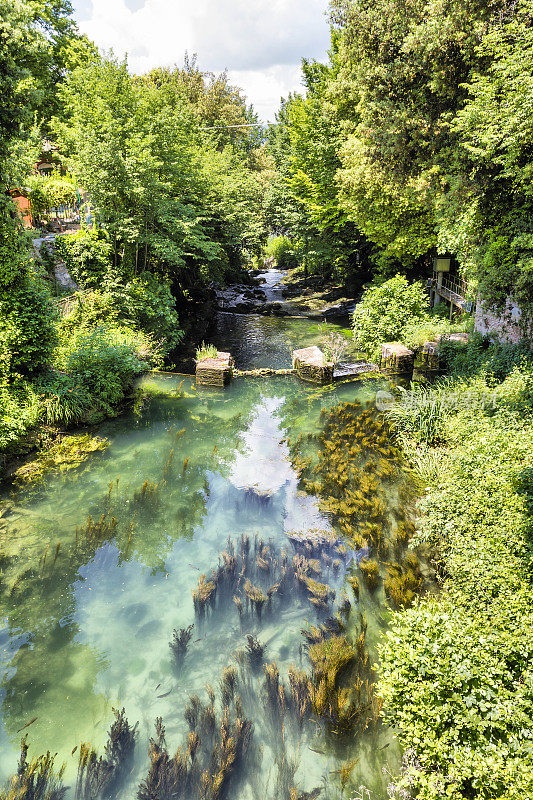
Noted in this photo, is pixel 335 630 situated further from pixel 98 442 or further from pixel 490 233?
pixel 490 233

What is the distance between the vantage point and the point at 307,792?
148 inches

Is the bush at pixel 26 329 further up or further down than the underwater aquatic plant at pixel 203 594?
further up

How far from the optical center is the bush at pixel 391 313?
14.9 meters

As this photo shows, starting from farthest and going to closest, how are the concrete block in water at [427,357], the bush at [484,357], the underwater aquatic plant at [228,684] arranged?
the concrete block in water at [427,357], the bush at [484,357], the underwater aquatic plant at [228,684]

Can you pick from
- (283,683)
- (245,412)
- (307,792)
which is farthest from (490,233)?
(307,792)

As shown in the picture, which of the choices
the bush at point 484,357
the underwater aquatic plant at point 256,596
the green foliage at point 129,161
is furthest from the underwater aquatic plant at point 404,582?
the green foliage at point 129,161

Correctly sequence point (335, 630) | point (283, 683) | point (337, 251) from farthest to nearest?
point (337, 251) < point (335, 630) < point (283, 683)

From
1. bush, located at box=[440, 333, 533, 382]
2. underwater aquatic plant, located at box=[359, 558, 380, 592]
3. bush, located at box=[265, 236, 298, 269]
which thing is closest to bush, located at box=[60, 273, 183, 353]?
bush, located at box=[440, 333, 533, 382]

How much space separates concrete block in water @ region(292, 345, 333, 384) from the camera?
1361cm

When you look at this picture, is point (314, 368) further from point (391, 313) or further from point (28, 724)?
point (28, 724)

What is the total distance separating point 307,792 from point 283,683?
1037 mm

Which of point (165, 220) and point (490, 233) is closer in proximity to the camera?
point (490, 233)

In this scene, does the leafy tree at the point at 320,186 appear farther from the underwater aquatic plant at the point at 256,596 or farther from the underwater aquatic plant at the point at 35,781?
the underwater aquatic plant at the point at 35,781

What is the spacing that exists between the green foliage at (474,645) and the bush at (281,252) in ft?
111
